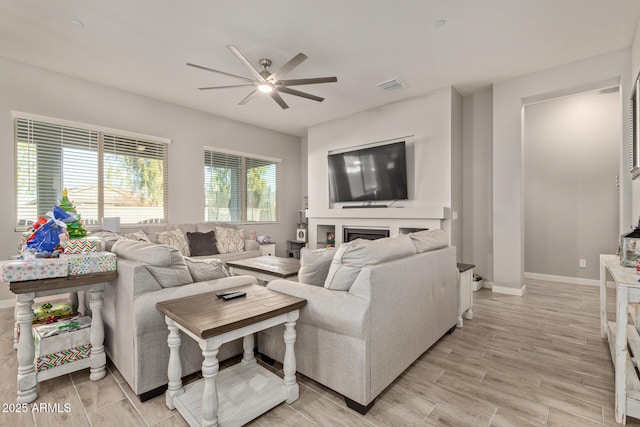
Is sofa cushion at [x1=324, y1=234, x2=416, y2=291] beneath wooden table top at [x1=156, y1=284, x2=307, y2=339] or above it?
above

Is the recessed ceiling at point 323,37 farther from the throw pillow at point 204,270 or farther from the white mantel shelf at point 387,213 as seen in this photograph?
the throw pillow at point 204,270

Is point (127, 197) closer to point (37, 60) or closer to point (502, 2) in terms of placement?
point (37, 60)

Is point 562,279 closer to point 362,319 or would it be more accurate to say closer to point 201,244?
point 362,319

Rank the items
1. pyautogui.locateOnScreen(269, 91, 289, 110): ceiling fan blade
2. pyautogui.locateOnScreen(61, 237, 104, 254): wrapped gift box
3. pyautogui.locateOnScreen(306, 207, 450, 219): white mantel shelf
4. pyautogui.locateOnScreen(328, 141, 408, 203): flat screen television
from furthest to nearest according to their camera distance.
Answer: pyautogui.locateOnScreen(328, 141, 408, 203): flat screen television, pyautogui.locateOnScreen(306, 207, 450, 219): white mantel shelf, pyautogui.locateOnScreen(269, 91, 289, 110): ceiling fan blade, pyautogui.locateOnScreen(61, 237, 104, 254): wrapped gift box

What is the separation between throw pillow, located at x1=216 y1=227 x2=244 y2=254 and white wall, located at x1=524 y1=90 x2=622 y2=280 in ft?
16.0

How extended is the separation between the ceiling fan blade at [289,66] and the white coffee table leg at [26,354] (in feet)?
8.47

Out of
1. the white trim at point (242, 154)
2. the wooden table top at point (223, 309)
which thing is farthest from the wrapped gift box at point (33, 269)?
the white trim at point (242, 154)

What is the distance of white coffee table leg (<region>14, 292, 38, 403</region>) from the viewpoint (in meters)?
1.80

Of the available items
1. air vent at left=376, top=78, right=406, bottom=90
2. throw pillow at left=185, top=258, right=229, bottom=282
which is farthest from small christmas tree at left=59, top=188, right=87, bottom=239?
air vent at left=376, top=78, right=406, bottom=90

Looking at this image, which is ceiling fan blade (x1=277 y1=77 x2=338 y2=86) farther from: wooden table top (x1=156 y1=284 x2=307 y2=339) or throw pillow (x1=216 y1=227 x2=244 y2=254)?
throw pillow (x1=216 y1=227 x2=244 y2=254)

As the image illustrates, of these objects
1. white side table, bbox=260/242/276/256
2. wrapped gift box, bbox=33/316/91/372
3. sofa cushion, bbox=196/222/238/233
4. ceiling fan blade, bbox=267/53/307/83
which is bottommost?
wrapped gift box, bbox=33/316/91/372

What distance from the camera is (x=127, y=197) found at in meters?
4.63

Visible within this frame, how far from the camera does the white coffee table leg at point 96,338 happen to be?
2.07 meters

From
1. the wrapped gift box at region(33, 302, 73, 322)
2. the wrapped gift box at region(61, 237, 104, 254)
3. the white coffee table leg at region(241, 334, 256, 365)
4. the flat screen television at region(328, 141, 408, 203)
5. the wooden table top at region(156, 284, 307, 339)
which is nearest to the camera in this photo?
the wooden table top at region(156, 284, 307, 339)
